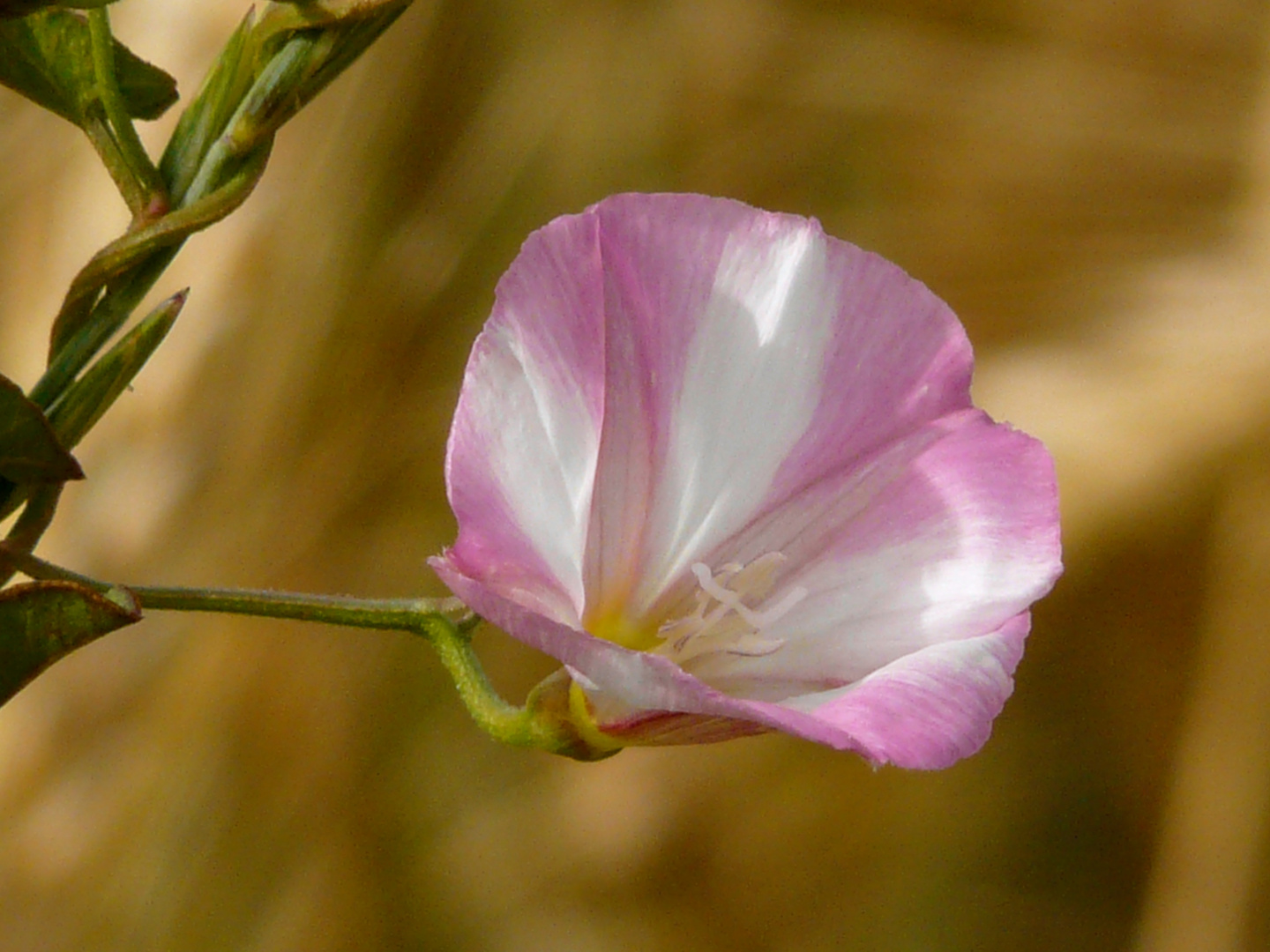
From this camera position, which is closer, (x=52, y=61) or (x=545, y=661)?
(x=52, y=61)

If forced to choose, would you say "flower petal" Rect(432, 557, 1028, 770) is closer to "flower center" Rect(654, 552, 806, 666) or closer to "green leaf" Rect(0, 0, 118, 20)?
"flower center" Rect(654, 552, 806, 666)

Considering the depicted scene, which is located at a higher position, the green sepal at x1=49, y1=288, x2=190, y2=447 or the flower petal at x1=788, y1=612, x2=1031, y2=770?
the green sepal at x1=49, y1=288, x2=190, y2=447

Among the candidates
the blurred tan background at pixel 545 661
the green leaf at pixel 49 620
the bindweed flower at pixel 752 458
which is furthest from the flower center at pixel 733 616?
the blurred tan background at pixel 545 661

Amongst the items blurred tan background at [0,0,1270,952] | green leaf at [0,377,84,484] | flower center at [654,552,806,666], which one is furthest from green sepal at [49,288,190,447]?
blurred tan background at [0,0,1270,952]

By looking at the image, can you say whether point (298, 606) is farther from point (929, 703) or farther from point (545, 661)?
point (545, 661)

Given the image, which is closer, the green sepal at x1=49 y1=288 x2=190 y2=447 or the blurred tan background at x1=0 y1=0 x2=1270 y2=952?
the green sepal at x1=49 y1=288 x2=190 y2=447

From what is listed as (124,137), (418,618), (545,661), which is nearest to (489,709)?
(418,618)

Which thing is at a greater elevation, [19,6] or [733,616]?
[19,6]
